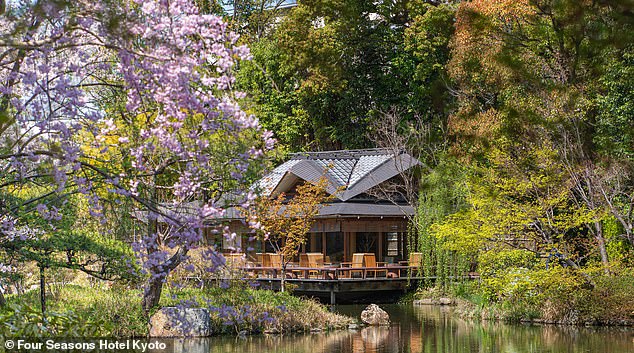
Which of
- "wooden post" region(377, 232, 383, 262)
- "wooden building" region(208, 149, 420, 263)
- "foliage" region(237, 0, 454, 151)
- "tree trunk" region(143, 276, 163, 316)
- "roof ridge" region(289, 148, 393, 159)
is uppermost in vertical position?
"foliage" region(237, 0, 454, 151)

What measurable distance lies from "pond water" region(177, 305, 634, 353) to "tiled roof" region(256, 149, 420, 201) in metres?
7.36

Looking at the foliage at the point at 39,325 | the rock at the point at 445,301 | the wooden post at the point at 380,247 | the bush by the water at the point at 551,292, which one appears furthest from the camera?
→ the wooden post at the point at 380,247

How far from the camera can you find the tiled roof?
24.5 metres

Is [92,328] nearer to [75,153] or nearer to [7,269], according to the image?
[75,153]

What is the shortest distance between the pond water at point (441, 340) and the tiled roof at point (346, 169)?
24.2 feet

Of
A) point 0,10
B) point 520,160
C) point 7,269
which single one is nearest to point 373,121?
point 520,160

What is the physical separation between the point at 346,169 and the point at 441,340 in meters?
11.5

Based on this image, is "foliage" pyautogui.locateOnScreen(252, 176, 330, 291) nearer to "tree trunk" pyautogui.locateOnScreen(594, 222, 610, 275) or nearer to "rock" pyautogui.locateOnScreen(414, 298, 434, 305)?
"rock" pyautogui.locateOnScreen(414, 298, 434, 305)

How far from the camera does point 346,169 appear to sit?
85.7 feet

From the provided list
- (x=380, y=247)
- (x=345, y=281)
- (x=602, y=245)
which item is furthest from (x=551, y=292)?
(x=380, y=247)

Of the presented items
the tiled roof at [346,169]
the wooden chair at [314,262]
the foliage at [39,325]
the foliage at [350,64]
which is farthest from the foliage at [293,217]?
the foliage at [39,325]

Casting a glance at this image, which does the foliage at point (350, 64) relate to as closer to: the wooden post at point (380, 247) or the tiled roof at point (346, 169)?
the tiled roof at point (346, 169)

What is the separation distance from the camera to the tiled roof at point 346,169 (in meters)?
24.5

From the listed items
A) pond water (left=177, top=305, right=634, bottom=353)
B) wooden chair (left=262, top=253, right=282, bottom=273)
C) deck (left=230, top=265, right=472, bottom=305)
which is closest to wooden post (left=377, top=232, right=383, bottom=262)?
deck (left=230, top=265, right=472, bottom=305)
